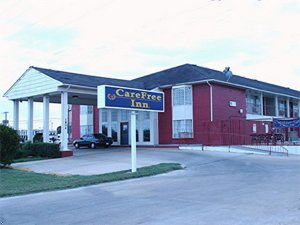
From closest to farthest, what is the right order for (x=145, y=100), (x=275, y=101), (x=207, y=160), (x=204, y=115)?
(x=145, y=100)
(x=207, y=160)
(x=204, y=115)
(x=275, y=101)

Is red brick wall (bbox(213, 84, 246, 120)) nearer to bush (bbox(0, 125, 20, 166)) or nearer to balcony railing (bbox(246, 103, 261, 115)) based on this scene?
balcony railing (bbox(246, 103, 261, 115))

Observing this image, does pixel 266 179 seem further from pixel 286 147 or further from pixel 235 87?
pixel 235 87

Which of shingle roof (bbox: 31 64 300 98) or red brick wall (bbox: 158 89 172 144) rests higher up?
shingle roof (bbox: 31 64 300 98)

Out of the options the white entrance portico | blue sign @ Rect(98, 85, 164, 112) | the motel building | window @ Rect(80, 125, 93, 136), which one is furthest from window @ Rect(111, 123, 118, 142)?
blue sign @ Rect(98, 85, 164, 112)

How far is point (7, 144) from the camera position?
2091cm

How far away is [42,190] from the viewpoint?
12297mm

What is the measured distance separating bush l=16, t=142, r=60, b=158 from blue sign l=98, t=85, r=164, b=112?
9.77 metres

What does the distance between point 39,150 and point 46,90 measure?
421 centimetres

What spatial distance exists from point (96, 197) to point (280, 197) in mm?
4981

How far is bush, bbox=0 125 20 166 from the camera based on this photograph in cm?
2066

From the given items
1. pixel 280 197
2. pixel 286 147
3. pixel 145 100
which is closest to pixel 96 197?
pixel 280 197

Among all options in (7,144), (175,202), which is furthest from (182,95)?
(175,202)

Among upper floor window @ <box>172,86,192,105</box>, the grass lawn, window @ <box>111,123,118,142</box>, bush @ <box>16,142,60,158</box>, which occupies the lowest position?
the grass lawn

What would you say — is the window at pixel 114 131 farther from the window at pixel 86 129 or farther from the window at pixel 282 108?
the window at pixel 282 108
